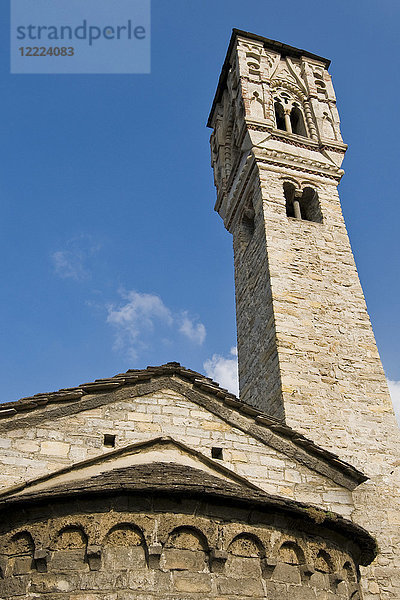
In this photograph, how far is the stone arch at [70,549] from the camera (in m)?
4.80

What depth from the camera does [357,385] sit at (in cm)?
1038

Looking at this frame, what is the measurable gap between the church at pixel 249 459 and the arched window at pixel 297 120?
1.84 metres

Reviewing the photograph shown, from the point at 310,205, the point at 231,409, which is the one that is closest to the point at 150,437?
the point at 231,409

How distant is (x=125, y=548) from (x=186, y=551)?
531 mm

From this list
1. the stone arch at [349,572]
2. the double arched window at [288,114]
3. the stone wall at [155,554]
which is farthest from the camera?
the double arched window at [288,114]

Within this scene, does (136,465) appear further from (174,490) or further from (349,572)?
(349,572)

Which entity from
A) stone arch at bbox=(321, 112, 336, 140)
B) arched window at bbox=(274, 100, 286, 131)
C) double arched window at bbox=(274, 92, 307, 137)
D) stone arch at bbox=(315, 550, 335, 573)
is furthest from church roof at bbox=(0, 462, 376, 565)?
arched window at bbox=(274, 100, 286, 131)

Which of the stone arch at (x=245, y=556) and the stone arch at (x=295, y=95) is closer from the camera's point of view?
the stone arch at (x=245, y=556)

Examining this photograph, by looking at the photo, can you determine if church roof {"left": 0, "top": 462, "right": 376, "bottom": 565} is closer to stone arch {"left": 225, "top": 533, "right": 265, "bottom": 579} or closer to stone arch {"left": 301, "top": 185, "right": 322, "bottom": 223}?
stone arch {"left": 225, "top": 533, "right": 265, "bottom": 579}

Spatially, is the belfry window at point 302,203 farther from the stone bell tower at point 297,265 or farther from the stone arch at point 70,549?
the stone arch at point 70,549

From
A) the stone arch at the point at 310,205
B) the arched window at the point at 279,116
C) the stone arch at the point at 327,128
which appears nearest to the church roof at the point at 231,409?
the stone arch at the point at 310,205

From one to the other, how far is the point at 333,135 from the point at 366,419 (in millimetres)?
8034

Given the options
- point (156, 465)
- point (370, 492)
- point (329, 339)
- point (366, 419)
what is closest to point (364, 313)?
point (329, 339)

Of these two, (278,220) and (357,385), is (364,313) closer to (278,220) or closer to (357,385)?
(357,385)
